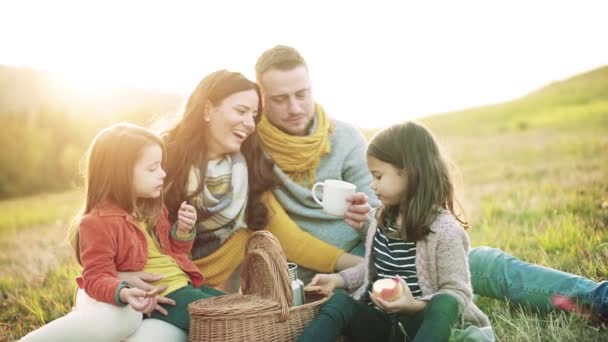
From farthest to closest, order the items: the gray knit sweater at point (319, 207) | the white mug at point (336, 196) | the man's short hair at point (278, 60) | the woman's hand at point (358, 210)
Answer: the gray knit sweater at point (319, 207) < the man's short hair at point (278, 60) < the woman's hand at point (358, 210) < the white mug at point (336, 196)

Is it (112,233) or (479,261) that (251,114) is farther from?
(479,261)

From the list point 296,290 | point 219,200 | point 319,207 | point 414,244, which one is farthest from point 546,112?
point 296,290

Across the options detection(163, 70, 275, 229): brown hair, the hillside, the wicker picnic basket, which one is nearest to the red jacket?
the wicker picnic basket

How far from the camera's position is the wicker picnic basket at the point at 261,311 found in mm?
2697

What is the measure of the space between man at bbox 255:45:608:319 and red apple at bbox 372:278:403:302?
1159 mm

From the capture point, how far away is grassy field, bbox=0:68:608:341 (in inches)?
140

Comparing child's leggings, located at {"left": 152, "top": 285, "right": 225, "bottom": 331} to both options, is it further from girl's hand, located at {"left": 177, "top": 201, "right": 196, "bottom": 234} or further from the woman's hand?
the woman's hand

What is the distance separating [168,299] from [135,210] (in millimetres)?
487

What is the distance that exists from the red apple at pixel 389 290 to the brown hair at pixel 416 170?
0.34 meters

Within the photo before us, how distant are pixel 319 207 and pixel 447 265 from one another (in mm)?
1349

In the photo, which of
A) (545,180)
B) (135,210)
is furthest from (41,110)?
(135,210)

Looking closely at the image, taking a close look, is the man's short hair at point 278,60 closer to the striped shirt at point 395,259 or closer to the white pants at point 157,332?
the striped shirt at point 395,259

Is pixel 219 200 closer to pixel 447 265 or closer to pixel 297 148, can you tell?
pixel 297 148

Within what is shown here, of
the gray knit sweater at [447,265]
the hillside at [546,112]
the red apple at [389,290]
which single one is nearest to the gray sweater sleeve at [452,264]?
the gray knit sweater at [447,265]
